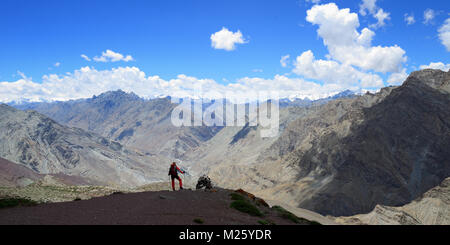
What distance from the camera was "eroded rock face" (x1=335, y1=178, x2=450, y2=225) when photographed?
7744cm

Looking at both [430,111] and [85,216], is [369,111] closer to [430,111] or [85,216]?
[430,111]

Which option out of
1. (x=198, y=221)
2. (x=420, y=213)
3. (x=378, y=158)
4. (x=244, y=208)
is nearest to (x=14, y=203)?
(x=198, y=221)

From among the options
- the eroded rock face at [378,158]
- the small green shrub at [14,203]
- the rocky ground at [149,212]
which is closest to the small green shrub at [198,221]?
the rocky ground at [149,212]

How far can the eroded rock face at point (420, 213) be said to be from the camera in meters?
77.4

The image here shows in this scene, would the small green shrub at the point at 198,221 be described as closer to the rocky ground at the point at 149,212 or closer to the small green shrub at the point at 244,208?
the rocky ground at the point at 149,212

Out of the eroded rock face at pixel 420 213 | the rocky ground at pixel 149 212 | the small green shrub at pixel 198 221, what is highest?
the rocky ground at pixel 149 212

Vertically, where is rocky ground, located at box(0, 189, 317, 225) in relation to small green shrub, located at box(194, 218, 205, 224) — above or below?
above

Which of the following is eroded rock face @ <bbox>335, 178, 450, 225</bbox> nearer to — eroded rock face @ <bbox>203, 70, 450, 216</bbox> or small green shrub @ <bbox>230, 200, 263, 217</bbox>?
eroded rock face @ <bbox>203, 70, 450, 216</bbox>

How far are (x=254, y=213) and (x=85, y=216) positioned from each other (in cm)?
926

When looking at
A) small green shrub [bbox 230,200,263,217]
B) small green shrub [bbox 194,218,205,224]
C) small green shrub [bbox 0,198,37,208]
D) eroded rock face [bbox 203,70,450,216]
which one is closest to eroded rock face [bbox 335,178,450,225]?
eroded rock face [bbox 203,70,450,216]

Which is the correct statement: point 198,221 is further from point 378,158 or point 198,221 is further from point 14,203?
point 378,158

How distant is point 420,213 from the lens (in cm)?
8150

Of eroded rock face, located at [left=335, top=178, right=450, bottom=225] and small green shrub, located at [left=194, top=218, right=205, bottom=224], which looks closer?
small green shrub, located at [left=194, top=218, right=205, bottom=224]
